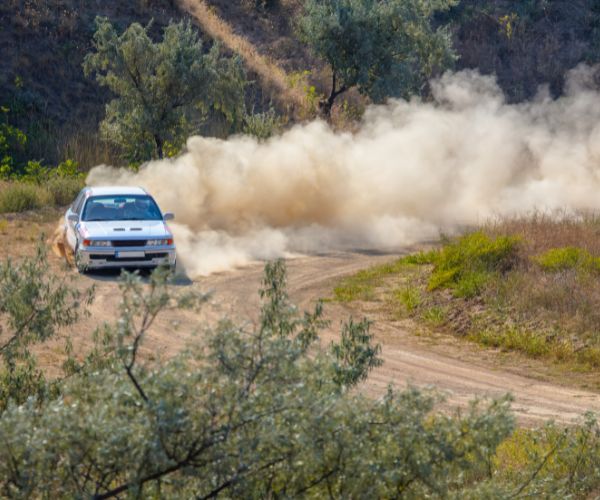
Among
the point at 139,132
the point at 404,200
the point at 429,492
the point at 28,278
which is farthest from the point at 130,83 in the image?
the point at 429,492

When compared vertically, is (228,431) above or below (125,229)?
below

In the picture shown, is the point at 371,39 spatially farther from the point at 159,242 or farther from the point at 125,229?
the point at 159,242

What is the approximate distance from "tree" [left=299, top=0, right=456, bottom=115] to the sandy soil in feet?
57.8

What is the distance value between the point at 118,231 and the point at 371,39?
2005 centimetres

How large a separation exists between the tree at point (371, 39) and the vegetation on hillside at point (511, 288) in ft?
56.0

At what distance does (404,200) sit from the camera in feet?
96.8

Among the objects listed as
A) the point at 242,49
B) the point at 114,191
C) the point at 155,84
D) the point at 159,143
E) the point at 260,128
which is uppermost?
the point at 242,49

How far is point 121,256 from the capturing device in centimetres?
1995

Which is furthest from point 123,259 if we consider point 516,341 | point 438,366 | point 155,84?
point 155,84

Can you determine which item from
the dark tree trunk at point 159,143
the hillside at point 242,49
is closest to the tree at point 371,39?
the hillside at point 242,49

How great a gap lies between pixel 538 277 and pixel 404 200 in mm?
11609

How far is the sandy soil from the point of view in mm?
13164

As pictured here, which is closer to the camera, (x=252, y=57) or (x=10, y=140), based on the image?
(x=10, y=140)

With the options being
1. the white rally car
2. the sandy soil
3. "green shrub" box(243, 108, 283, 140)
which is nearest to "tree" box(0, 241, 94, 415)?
the sandy soil
